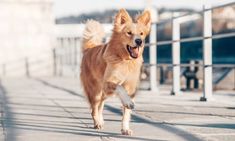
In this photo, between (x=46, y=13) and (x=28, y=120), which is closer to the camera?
(x=28, y=120)

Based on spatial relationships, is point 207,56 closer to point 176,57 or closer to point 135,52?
point 176,57

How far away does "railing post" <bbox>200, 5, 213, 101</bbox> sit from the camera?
11.1 metres

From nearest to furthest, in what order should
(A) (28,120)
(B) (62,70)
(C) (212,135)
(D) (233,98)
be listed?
(C) (212,135) < (A) (28,120) < (D) (233,98) < (B) (62,70)

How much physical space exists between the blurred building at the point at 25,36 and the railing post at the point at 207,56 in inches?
809

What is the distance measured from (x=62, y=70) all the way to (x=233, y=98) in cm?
1853

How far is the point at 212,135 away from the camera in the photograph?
21.4 ft

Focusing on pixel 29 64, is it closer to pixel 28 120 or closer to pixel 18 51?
A: pixel 18 51

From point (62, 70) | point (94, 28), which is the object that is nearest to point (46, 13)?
point (62, 70)

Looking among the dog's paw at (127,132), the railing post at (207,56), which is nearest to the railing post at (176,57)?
the railing post at (207,56)

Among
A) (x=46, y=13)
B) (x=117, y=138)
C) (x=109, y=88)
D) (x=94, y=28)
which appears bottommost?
(x=117, y=138)

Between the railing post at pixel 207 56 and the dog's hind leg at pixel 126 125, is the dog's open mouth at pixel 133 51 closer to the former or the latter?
the dog's hind leg at pixel 126 125

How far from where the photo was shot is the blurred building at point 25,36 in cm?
3125

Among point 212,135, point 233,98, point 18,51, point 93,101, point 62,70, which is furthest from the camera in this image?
point 18,51

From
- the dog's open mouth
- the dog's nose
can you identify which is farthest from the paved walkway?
the dog's nose
